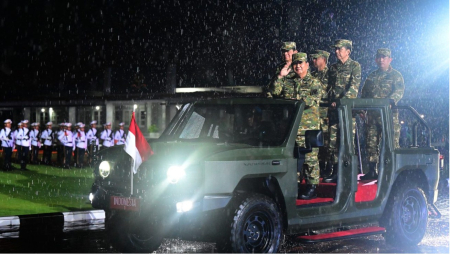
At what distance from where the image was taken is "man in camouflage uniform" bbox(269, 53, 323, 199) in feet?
25.7

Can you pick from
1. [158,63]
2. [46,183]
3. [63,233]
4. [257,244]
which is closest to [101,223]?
[63,233]

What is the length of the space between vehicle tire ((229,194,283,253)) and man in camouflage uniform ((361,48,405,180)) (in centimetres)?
216

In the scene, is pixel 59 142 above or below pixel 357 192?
below

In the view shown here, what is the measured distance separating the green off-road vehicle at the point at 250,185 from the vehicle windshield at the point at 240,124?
12 millimetres

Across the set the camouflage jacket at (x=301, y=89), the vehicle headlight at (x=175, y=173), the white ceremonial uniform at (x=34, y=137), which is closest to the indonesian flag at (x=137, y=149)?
the vehicle headlight at (x=175, y=173)

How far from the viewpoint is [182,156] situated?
256 inches

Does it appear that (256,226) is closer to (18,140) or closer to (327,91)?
(327,91)

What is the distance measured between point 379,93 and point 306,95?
77.5 inches

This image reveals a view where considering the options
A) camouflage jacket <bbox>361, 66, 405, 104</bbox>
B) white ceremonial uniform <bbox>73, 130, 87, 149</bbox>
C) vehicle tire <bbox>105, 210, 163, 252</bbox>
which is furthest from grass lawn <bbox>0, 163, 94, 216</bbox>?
camouflage jacket <bbox>361, 66, 405, 104</bbox>

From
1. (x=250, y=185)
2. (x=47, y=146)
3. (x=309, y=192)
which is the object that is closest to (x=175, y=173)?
(x=250, y=185)

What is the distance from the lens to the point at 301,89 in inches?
330

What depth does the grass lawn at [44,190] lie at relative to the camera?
12.5m

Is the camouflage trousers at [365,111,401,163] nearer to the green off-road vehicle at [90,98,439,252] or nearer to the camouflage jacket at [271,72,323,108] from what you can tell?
the green off-road vehicle at [90,98,439,252]

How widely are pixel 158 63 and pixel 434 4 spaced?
2114cm
